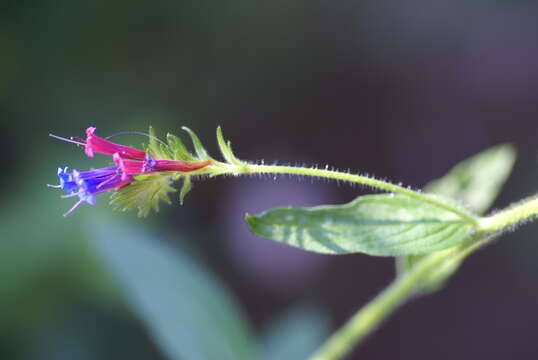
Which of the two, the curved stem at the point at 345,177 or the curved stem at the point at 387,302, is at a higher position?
the curved stem at the point at 345,177

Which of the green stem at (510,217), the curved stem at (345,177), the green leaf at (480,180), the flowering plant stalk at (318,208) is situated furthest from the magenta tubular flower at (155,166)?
the green leaf at (480,180)

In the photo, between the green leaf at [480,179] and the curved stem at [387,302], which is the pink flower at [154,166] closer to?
the curved stem at [387,302]

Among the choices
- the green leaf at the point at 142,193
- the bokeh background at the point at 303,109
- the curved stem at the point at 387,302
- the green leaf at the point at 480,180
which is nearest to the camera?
the green leaf at the point at 142,193

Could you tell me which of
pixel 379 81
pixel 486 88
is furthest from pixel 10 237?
pixel 486 88

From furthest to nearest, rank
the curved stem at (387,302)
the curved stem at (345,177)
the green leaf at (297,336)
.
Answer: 1. the green leaf at (297,336)
2. the curved stem at (387,302)
3. the curved stem at (345,177)

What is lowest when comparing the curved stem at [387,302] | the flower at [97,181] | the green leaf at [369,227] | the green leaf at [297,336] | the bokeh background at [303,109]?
the curved stem at [387,302]

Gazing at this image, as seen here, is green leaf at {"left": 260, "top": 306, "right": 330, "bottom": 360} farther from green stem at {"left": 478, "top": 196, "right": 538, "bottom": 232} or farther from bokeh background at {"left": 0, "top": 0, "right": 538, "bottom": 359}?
green stem at {"left": 478, "top": 196, "right": 538, "bottom": 232}

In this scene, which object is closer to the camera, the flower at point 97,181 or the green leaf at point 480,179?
the flower at point 97,181
